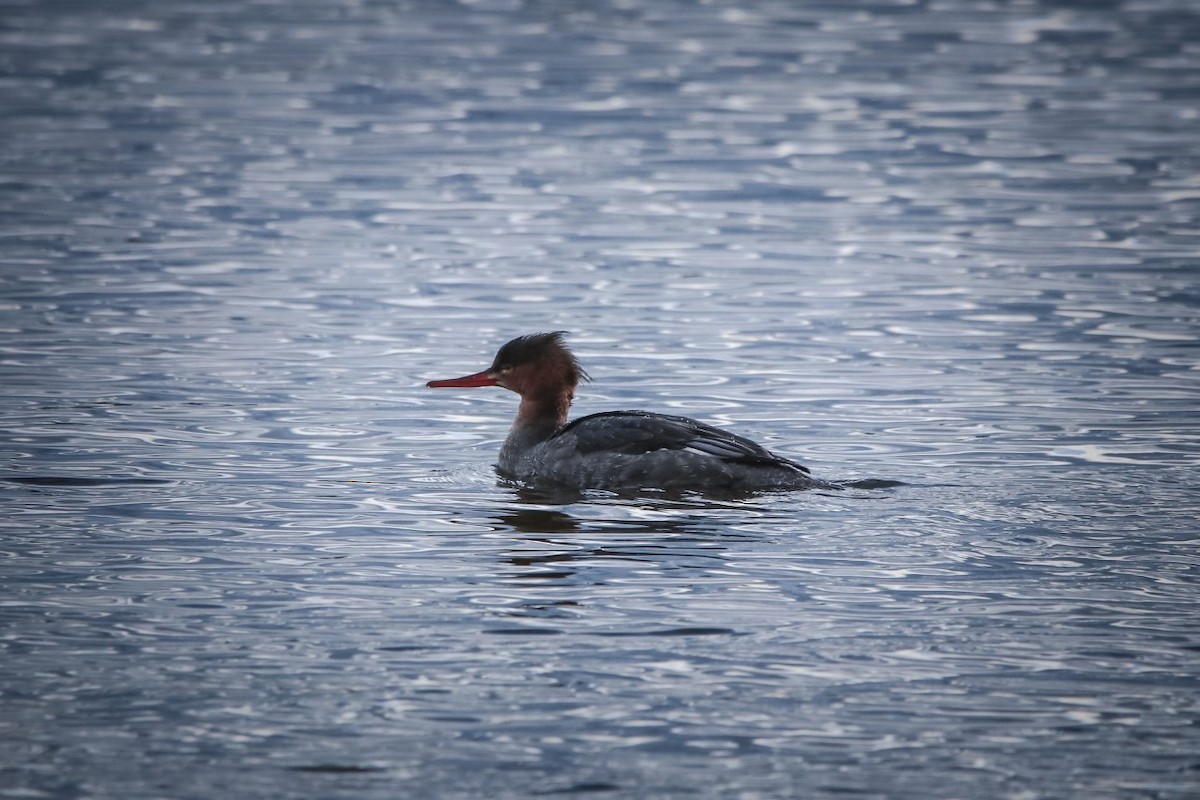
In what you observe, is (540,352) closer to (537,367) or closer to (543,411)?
(537,367)

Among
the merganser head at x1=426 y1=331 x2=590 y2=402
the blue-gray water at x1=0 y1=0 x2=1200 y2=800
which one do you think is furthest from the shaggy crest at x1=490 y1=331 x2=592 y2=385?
the blue-gray water at x1=0 y1=0 x2=1200 y2=800

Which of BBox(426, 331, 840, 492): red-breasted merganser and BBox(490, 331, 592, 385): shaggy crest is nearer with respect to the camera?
BBox(426, 331, 840, 492): red-breasted merganser

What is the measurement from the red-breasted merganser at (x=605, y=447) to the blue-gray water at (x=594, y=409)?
33 centimetres

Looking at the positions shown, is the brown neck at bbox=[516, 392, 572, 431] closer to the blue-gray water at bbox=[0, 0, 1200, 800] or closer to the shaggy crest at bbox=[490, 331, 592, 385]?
the shaggy crest at bbox=[490, 331, 592, 385]

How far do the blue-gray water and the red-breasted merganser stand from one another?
33cm

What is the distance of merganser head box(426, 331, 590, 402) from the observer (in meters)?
12.1

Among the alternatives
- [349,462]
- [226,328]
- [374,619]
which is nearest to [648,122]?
[226,328]

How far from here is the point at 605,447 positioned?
1109 centimetres

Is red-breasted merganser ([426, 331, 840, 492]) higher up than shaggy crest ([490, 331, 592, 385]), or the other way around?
shaggy crest ([490, 331, 592, 385])

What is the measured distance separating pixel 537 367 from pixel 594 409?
4.87 ft

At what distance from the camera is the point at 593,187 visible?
915 inches

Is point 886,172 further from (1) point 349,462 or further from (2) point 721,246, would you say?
(1) point 349,462

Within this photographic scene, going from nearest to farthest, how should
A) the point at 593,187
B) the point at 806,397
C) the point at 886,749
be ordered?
1. the point at 886,749
2. the point at 806,397
3. the point at 593,187

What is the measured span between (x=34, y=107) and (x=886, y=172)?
1363cm
